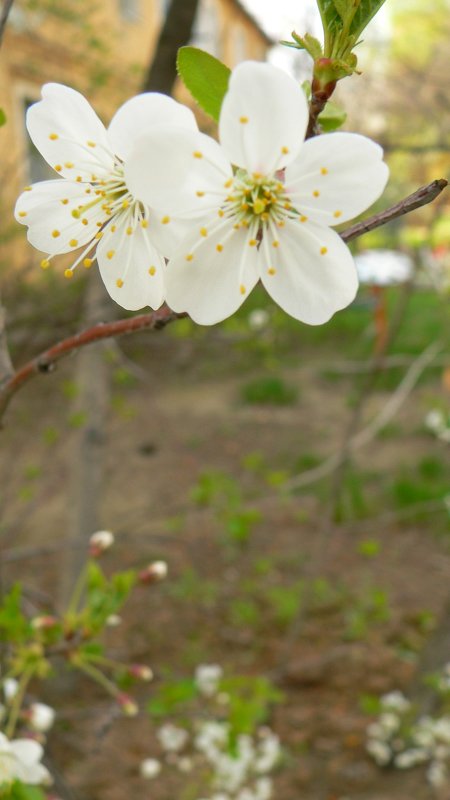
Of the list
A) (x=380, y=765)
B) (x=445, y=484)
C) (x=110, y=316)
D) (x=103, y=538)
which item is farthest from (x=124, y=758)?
(x=445, y=484)

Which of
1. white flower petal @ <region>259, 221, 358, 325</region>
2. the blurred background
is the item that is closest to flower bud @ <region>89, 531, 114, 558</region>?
the blurred background

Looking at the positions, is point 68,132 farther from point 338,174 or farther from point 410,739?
point 410,739

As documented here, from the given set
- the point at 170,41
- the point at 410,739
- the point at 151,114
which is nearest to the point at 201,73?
the point at 151,114

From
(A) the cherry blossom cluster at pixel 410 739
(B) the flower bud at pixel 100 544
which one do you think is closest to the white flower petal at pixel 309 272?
(B) the flower bud at pixel 100 544

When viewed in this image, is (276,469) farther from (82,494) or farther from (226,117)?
(226,117)

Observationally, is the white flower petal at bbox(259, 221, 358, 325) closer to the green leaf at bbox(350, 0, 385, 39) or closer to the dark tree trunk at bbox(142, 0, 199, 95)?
the green leaf at bbox(350, 0, 385, 39)
